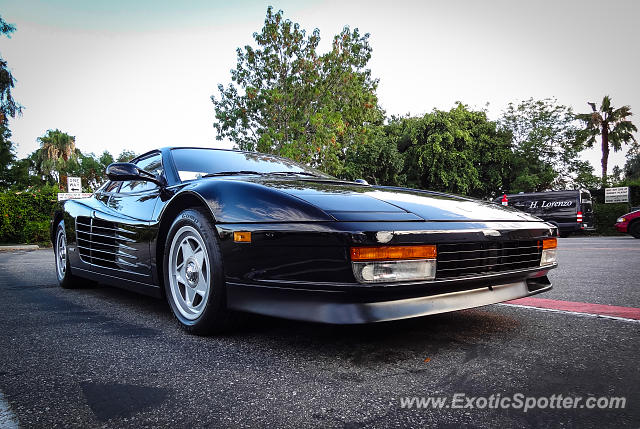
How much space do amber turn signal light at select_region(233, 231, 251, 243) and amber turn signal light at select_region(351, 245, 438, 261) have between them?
1.81ft

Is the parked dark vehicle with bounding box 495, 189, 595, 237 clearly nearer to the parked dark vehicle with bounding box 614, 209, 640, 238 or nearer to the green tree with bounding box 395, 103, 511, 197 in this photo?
the parked dark vehicle with bounding box 614, 209, 640, 238

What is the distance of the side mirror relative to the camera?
286 centimetres

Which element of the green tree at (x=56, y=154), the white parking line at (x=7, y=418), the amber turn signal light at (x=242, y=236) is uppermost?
the green tree at (x=56, y=154)

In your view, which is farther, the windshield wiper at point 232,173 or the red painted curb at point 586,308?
the windshield wiper at point 232,173

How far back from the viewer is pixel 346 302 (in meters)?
1.80

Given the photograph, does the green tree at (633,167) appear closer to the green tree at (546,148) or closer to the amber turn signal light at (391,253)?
the green tree at (546,148)

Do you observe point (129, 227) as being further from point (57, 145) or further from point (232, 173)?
point (57, 145)

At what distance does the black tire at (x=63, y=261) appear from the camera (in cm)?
405

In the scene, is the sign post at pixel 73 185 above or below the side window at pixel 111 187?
below

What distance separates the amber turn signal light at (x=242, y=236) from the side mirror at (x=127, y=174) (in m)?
0.98

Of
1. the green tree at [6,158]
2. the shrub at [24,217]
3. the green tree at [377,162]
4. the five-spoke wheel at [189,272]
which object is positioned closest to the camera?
the five-spoke wheel at [189,272]

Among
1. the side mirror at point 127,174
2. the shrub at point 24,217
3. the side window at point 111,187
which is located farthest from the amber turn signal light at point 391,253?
the shrub at point 24,217

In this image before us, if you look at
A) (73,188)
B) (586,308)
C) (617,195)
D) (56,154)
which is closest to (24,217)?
(73,188)

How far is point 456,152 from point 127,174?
26507 mm
